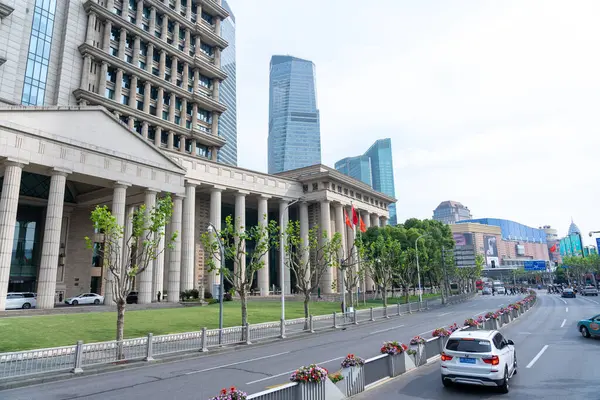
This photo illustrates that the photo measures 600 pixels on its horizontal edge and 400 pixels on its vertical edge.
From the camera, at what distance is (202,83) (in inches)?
2847

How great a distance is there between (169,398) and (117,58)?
58.3 metres

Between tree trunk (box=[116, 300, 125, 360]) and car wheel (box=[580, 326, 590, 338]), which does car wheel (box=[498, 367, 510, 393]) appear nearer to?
car wheel (box=[580, 326, 590, 338])

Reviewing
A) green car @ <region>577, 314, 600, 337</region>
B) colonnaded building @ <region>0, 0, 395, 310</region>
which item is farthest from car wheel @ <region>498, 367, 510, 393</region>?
colonnaded building @ <region>0, 0, 395, 310</region>

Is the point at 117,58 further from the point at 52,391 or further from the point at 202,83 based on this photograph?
the point at 52,391

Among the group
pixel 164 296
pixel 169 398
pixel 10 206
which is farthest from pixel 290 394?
pixel 164 296

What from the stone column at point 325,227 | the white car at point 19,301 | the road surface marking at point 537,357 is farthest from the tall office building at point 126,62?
the road surface marking at point 537,357

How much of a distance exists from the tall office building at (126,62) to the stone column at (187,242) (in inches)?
292

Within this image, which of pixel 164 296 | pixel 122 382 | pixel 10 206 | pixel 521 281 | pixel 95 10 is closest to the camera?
pixel 122 382

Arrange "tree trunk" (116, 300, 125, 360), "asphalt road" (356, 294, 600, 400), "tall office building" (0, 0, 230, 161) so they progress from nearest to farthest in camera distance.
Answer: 1. "asphalt road" (356, 294, 600, 400)
2. "tree trunk" (116, 300, 125, 360)
3. "tall office building" (0, 0, 230, 161)

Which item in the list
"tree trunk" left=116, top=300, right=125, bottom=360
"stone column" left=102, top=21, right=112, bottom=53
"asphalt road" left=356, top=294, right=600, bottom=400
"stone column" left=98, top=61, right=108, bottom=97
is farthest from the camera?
"stone column" left=102, top=21, right=112, bottom=53

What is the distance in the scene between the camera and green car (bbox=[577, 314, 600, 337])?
20484 mm

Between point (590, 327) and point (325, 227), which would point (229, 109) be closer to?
point (325, 227)

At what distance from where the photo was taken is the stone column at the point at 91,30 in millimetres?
55344

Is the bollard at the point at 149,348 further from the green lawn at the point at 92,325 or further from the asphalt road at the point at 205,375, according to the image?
the green lawn at the point at 92,325
